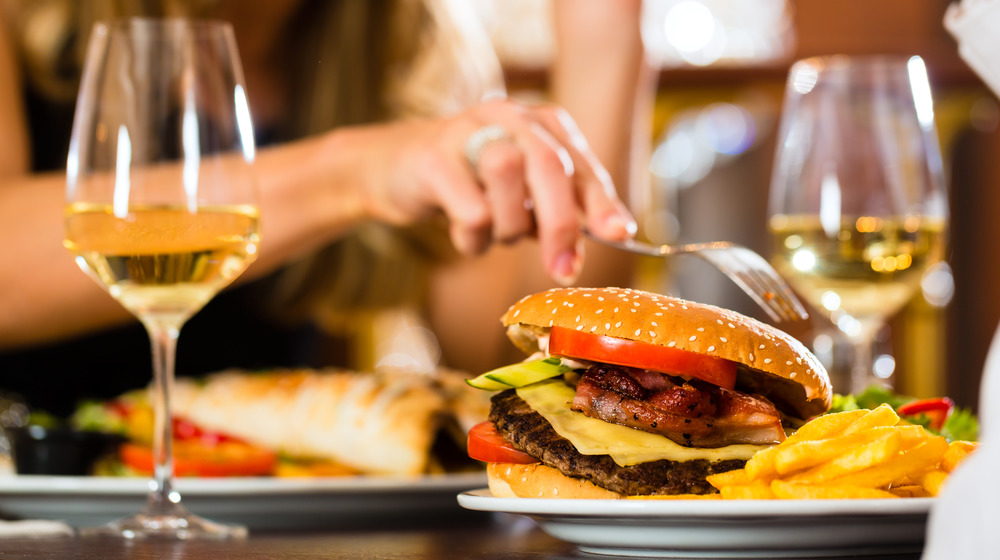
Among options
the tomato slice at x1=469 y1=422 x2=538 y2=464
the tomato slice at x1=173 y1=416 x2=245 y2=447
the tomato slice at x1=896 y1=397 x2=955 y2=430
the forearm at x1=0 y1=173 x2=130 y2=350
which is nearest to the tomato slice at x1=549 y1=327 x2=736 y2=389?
the tomato slice at x1=469 y1=422 x2=538 y2=464

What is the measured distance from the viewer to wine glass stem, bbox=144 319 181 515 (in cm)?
98

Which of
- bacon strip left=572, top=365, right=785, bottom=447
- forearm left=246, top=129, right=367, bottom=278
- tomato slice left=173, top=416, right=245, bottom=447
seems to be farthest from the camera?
tomato slice left=173, top=416, right=245, bottom=447

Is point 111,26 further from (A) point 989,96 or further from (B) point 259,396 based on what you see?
(A) point 989,96

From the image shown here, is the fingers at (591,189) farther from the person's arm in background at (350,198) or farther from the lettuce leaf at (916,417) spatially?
the lettuce leaf at (916,417)

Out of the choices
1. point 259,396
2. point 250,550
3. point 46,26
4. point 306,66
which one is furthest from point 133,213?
point 306,66

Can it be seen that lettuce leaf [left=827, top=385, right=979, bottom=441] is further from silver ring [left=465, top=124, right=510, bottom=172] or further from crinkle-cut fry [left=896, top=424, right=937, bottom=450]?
silver ring [left=465, top=124, right=510, bottom=172]

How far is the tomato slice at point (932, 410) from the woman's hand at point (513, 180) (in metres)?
0.34

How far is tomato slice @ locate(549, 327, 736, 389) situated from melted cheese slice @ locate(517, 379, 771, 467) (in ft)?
0.17

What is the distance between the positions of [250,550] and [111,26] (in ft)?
1.78

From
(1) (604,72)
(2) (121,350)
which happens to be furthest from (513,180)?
(2) (121,350)

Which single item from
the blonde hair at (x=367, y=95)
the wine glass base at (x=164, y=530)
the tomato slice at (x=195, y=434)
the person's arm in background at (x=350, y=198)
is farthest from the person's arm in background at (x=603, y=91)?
the wine glass base at (x=164, y=530)

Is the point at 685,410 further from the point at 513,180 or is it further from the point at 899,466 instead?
the point at 513,180

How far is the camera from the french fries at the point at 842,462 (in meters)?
0.71

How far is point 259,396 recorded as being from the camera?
1903 mm
